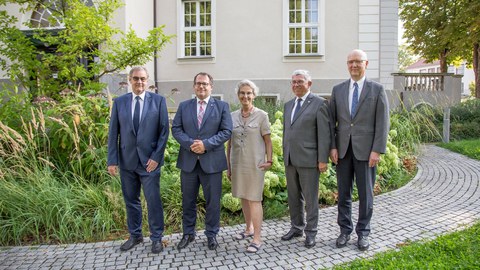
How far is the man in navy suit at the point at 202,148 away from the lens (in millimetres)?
3789

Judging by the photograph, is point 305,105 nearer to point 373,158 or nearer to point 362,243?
point 373,158

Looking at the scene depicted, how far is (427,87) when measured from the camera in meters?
15.0

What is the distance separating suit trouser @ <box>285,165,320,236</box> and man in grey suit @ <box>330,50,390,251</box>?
0.29 metres

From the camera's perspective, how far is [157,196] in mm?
3961

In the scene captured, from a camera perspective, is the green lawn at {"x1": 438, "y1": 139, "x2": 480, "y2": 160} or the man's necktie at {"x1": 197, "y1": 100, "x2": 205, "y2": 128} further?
the green lawn at {"x1": 438, "y1": 139, "x2": 480, "y2": 160}

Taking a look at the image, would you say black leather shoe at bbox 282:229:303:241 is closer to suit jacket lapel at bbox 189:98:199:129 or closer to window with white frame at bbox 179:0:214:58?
suit jacket lapel at bbox 189:98:199:129

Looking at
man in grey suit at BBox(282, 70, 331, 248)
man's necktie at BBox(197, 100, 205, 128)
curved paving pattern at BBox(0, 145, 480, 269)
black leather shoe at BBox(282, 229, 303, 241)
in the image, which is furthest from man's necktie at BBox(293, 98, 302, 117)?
curved paving pattern at BBox(0, 145, 480, 269)

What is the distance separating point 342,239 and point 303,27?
11148 mm

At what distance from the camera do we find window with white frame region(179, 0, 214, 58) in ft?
46.5

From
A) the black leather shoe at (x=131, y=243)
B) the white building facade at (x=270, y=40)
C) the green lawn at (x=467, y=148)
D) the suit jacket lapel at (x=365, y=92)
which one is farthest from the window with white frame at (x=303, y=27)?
the black leather shoe at (x=131, y=243)

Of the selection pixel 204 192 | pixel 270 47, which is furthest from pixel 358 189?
pixel 270 47

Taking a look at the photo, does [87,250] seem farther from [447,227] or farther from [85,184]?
[447,227]

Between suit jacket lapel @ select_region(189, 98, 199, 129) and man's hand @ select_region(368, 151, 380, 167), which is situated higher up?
suit jacket lapel @ select_region(189, 98, 199, 129)

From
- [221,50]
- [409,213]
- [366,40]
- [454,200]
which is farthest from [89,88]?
[366,40]
